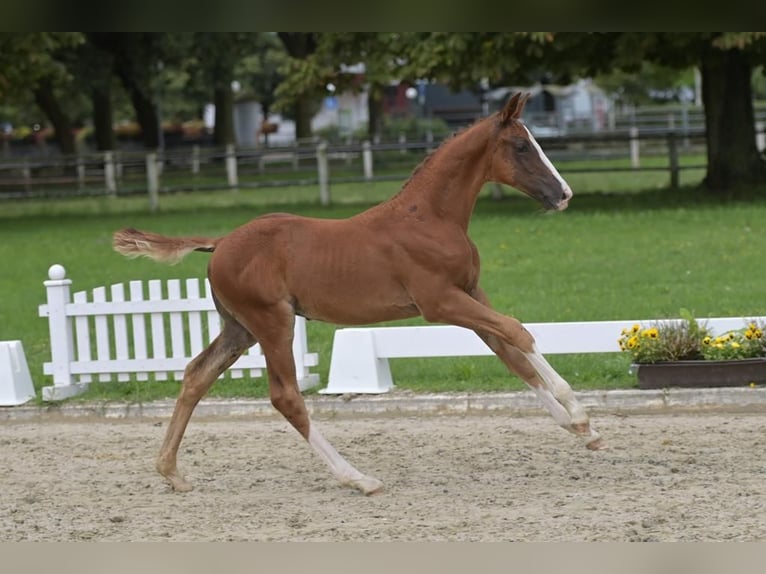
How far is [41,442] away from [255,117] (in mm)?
49415

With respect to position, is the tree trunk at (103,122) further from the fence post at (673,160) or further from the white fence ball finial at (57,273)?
the white fence ball finial at (57,273)

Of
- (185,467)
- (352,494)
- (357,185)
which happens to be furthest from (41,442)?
(357,185)

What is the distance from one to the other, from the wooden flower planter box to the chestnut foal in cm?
241

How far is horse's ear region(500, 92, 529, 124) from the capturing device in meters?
6.28

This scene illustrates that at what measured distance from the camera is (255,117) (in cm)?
5675

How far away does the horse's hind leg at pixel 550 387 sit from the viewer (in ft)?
20.5

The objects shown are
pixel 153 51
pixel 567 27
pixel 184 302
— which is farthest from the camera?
pixel 153 51

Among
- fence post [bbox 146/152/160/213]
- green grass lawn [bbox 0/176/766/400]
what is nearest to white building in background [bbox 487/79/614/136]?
green grass lawn [bbox 0/176/766/400]

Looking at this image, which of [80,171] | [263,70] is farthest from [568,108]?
[80,171]

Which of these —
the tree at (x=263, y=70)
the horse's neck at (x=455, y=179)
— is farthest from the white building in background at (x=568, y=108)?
the horse's neck at (x=455, y=179)

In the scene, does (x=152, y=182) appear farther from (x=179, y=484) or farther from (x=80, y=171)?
(x=179, y=484)

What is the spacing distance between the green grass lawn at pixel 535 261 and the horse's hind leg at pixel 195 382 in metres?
1.83

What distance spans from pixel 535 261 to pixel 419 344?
585 cm

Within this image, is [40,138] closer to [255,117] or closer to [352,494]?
[255,117]
